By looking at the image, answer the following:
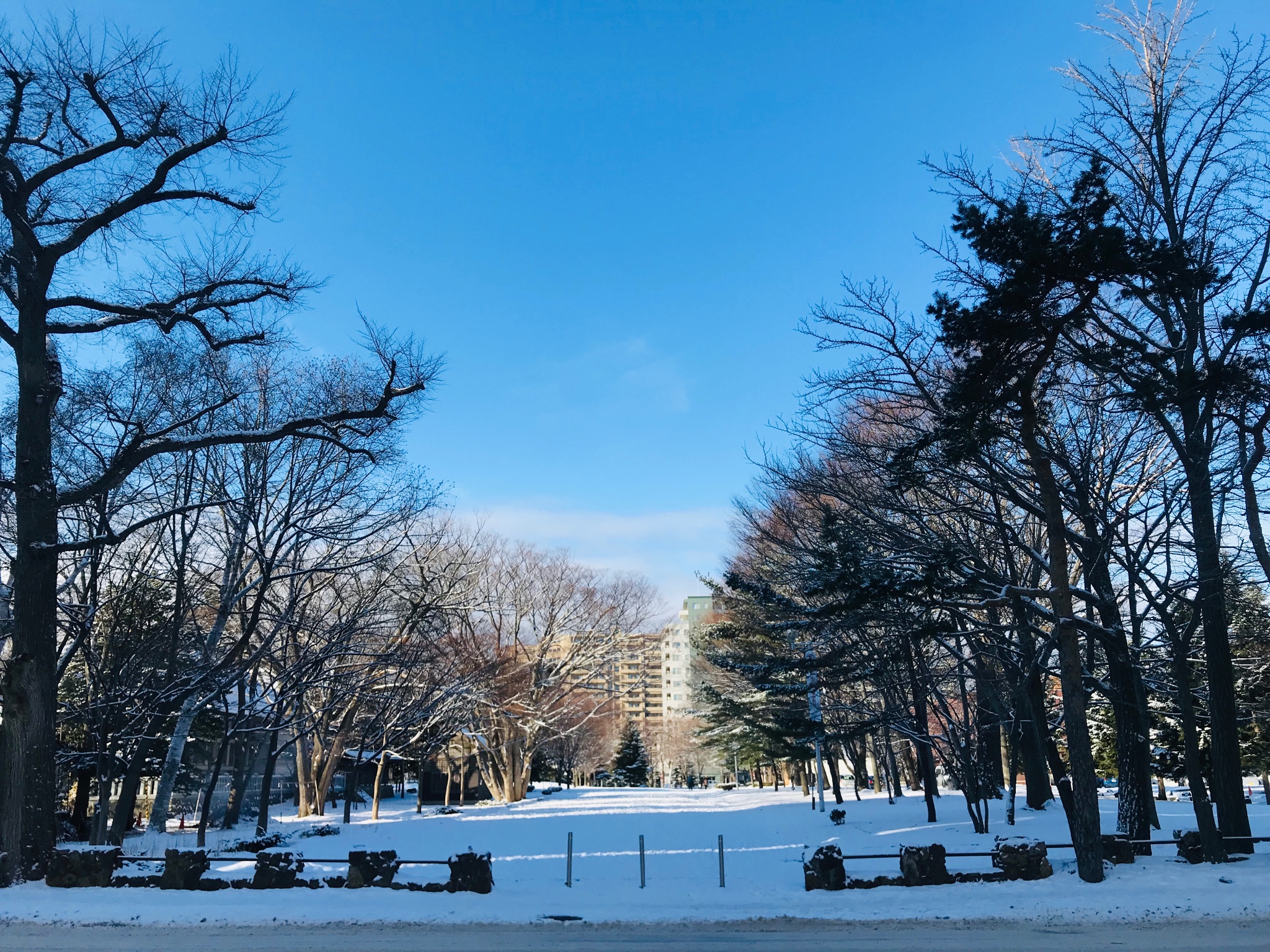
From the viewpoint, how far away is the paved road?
9.59 metres

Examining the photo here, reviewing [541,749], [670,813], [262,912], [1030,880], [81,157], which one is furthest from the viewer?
[541,749]

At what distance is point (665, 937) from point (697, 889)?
12.2 ft

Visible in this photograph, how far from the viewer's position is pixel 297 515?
66.2 feet

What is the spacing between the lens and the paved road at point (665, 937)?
9594mm

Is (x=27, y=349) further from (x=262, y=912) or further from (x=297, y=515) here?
(x=262, y=912)

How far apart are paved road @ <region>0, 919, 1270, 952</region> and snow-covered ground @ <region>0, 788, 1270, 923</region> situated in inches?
15.1

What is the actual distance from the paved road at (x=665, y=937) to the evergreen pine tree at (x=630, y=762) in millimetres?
74413

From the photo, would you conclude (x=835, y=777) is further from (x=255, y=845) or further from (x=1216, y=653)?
(x=1216, y=653)

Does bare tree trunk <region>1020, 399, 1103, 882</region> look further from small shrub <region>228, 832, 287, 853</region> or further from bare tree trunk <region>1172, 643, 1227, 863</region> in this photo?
small shrub <region>228, 832, 287, 853</region>

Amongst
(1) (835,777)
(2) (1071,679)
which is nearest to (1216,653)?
(2) (1071,679)

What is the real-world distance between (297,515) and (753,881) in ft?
40.7

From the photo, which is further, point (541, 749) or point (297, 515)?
point (541, 749)

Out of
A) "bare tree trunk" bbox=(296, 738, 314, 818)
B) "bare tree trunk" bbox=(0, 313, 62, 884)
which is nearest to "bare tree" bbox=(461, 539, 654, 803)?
"bare tree trunk" bbox=(296, 738, 314, 818)

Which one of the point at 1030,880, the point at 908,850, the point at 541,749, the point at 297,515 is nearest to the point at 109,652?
the point at 297,515
